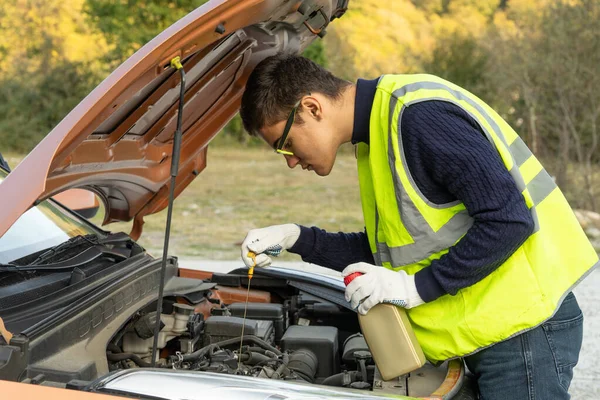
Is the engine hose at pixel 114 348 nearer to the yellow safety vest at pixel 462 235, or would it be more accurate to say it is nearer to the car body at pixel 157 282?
the car body at pixel 157 282

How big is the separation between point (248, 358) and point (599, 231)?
8.19 m

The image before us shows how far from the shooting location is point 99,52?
24.6 m

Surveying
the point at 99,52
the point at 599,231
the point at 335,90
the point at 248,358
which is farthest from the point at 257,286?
the point at 99,52

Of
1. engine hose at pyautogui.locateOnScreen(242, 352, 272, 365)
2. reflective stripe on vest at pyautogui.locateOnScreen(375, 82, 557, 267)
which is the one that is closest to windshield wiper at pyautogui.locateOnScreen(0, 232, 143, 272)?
engine hose at pyautogui.locateOnScreen(242, 352, 272, 365)

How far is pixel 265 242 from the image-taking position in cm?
268

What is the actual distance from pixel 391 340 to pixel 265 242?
0.64 meters

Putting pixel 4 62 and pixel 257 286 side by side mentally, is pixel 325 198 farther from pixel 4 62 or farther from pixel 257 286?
pixel 4 62

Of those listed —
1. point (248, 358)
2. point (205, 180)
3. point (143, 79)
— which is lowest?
point (248, 358)

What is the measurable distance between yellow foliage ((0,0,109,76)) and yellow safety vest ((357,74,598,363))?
22937 millimetres

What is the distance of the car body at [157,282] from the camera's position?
190 cm

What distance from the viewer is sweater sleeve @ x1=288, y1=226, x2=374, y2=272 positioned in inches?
110

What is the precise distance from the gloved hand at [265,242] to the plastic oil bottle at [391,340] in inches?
17.6

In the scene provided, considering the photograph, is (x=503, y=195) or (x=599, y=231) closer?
(x=503, y=195)

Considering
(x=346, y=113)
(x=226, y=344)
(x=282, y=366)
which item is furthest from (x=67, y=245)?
(x=346, y=113)
